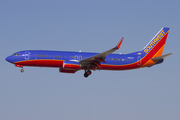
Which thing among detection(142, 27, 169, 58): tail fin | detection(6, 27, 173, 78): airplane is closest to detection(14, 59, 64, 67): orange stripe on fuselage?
detection(6, 27, 173, 78): airplane

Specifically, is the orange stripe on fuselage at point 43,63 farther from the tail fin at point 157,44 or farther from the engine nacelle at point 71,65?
the tail fin at point 157,44

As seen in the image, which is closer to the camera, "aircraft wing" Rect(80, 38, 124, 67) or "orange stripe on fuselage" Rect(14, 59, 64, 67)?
"aircraft wing" Rect(80, 38, 124, 67)

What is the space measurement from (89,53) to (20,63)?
1227cm

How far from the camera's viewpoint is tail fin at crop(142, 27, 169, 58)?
6338cm

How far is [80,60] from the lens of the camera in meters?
56.8

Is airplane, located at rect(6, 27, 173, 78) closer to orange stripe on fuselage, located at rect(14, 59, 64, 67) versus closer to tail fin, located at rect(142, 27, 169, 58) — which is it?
orange stripe on fuselage, located at rect(14, 59, 64, 67)

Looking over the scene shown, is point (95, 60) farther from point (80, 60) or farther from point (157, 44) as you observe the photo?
point (157, 44)

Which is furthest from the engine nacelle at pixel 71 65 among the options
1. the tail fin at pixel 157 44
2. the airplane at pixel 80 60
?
the tail fin at pixel 157 44

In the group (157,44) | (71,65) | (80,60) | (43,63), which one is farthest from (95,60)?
(157,44)

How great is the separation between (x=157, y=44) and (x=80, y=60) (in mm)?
17139

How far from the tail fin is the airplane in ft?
5.02

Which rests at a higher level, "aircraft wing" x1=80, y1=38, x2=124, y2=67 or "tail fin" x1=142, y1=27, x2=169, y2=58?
"tail fin" x1=142, y1=27, x2=169, y2=58

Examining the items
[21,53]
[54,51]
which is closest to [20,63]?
[21,53]

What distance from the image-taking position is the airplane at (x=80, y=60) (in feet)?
186
